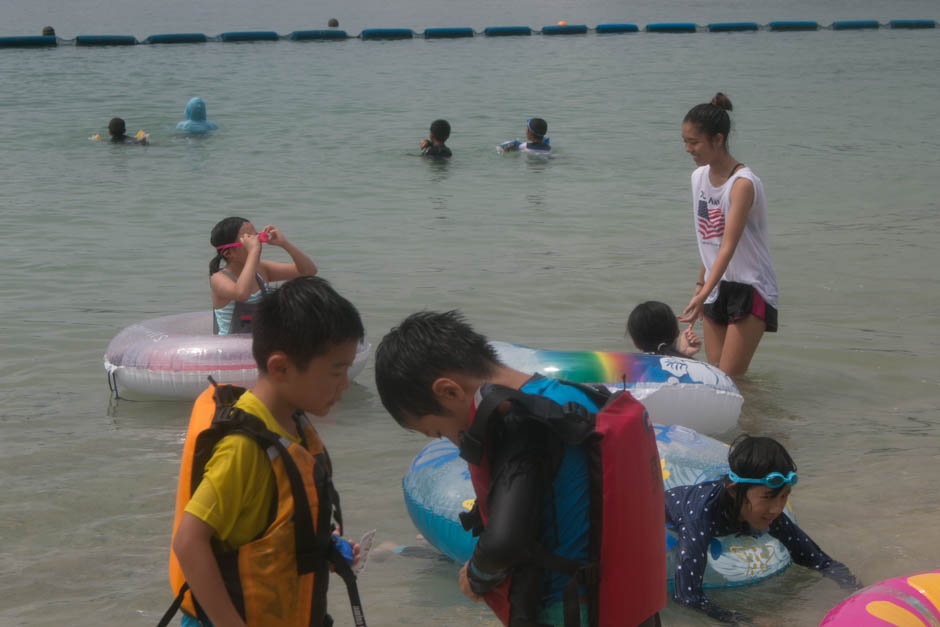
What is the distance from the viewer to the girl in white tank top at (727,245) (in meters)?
4.69

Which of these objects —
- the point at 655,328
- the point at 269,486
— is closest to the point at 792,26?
the point at 655,328

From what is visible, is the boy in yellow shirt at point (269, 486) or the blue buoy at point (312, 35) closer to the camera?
the boy in yellow shirt at point (269, 486)

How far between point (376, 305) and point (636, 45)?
23.8 meters

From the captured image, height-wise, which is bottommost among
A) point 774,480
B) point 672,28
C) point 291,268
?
point 774,480

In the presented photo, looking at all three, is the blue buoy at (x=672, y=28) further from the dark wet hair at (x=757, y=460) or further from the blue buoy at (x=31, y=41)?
the dark wet hair at (x=757, y=460)

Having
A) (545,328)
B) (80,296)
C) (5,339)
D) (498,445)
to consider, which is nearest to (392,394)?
(498,445)

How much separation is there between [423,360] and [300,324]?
0.27m

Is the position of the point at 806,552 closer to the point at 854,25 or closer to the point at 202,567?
the point at 202,567

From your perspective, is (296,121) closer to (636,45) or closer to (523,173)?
(523,173)

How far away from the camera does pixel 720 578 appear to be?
3.58 m

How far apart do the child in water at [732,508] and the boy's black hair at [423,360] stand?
1.57 m

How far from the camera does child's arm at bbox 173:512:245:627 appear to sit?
2.00m

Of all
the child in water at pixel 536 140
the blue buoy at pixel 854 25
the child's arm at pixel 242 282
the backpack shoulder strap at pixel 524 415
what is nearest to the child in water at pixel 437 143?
the child in water at pixel 536 140

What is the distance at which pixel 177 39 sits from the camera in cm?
2962
